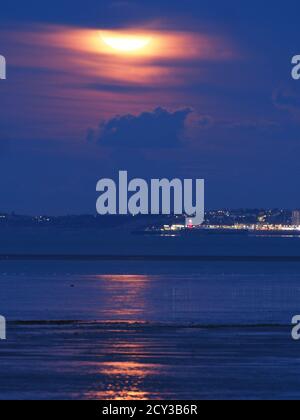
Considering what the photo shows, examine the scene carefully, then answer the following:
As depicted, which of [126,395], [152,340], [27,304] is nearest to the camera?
[126,395]

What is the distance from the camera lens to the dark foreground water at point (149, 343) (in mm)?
39281

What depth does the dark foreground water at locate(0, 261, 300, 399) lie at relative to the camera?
39281 millimetres

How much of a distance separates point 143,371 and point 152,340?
975 cm

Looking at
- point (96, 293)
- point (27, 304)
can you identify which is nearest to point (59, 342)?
point (27, 304)

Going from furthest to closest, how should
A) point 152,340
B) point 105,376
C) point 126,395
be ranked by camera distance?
point 152,340, point 105,376, point 126,395

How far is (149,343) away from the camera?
50812mm

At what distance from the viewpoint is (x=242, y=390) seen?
38.9 metres

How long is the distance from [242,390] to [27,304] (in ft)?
120
